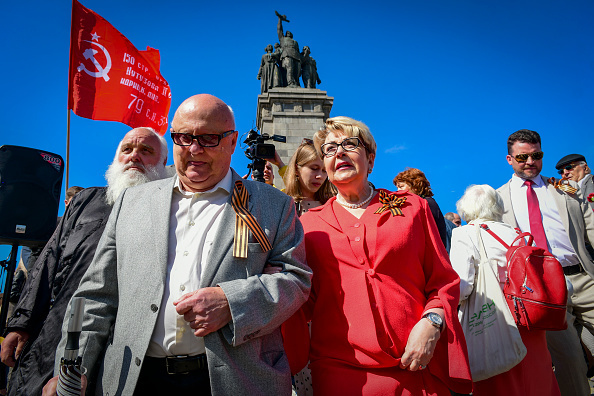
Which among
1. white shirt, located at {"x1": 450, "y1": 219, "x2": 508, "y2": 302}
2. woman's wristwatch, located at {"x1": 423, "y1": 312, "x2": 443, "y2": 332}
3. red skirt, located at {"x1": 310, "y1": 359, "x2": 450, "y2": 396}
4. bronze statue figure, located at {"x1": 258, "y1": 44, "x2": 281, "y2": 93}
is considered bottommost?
red skirt, located at {"x1": 310, "y1": 359, "x2": 450, "y2": 396}

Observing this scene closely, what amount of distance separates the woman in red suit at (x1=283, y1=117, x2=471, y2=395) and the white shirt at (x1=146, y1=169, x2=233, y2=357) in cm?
55

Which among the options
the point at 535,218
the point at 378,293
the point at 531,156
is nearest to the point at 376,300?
the point at 378,293

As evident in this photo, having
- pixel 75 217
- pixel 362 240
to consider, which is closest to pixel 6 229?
pixel 75 217

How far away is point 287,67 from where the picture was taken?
12.2 m

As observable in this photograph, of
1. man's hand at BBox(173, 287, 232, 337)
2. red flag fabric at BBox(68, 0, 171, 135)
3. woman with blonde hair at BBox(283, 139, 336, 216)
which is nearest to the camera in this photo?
man's hand at BBox(173, 287, 232, 337)

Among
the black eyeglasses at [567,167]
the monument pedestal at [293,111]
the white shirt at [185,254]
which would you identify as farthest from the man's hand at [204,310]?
the monument pedestal at [293,111]

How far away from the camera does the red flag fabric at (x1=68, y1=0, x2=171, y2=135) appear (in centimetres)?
600

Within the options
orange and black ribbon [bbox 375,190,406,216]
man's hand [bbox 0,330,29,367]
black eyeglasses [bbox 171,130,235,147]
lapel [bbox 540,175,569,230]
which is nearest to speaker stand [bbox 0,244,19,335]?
man's hand [bbox 0,330,29,367]

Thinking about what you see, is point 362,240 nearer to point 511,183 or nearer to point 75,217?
point 75,217

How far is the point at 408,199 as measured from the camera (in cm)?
209

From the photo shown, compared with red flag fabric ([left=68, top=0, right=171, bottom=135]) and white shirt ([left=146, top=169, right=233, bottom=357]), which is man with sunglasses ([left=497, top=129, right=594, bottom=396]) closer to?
white shirt ([left=146, top=169, right=233, bottom=357])

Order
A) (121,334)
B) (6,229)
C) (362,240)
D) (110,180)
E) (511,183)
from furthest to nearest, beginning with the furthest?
1. (511,183)
2. (6,229)
3. (110,180)
4. (362,240)
5. (121,334)

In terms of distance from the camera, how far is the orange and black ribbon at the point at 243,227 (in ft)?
5.51

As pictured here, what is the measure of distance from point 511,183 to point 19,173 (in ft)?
16.8
